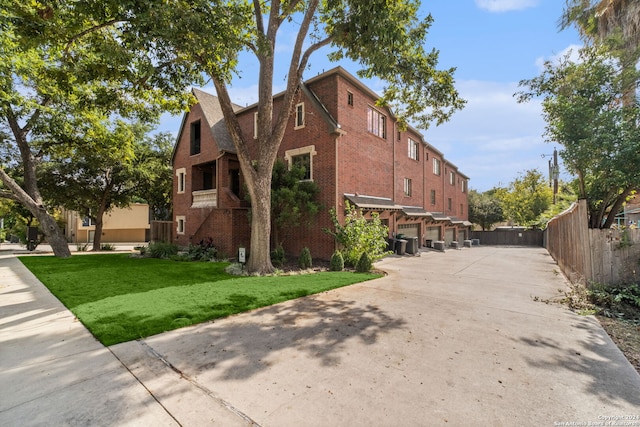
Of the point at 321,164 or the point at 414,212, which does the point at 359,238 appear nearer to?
the point at 321,164

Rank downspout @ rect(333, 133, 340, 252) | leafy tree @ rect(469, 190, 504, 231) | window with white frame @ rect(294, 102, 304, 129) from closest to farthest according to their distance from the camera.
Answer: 1. downspout @ rect(333, 133, 340, 252)
2. window with white frame @ rect(294, 102, 304, 129)
3. leafy tree @ rect(469, 190, 504, 231)

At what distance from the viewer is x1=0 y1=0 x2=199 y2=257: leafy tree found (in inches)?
303

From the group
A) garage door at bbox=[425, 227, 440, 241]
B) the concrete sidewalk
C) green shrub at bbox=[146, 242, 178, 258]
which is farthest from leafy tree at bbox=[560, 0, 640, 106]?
green shrub at bbox=[146, 242, 178, 258]

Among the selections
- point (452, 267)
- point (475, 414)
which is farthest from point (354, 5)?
point (452, 267)

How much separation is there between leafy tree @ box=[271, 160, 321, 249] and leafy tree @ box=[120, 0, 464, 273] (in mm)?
Answer: 2140

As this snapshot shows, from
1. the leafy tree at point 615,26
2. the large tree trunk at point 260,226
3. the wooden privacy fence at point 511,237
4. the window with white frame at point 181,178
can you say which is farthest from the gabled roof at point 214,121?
the wooden privacy fence at point 511,237

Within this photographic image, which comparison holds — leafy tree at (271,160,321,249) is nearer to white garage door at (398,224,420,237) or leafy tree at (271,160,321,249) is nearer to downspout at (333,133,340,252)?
downspout at (333,133,340,252)

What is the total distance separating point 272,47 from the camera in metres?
10.0

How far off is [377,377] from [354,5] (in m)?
9.36

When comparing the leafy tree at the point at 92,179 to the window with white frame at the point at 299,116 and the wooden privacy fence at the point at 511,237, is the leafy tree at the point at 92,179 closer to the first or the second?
the window with white frame at the point at 299,116

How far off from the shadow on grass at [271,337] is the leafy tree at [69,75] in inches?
271

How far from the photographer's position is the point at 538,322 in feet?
18.6

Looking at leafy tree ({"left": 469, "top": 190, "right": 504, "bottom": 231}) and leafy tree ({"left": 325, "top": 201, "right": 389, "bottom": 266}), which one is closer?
leafy tree ({"left": 325, "top": 201, "right": 389, "bottom": 266})

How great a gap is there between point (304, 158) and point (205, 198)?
7178 millimetres
